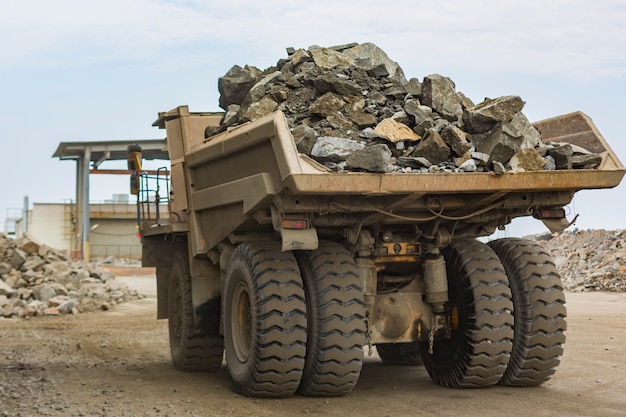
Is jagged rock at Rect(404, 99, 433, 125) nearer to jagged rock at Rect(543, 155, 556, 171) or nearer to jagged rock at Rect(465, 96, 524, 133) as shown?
jagged rock at Rect(465, 96, 524, 133)

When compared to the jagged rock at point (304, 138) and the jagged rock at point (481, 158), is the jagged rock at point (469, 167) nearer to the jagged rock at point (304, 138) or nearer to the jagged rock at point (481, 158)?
the jagged rock at point (481, 158)

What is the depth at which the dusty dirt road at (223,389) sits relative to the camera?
25.6 ft

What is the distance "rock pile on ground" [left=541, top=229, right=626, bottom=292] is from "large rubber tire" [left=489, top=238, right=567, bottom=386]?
13.9m

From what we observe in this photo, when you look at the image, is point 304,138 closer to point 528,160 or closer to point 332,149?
point 332,149

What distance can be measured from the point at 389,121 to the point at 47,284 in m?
15.7

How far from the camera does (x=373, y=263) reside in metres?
8.48

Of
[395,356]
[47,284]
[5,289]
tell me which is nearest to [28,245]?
[47,284]

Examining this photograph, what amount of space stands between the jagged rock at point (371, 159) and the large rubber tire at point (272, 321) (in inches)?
48.6

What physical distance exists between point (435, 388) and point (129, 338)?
23.0 feet

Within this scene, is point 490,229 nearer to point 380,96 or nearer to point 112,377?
point 380,96

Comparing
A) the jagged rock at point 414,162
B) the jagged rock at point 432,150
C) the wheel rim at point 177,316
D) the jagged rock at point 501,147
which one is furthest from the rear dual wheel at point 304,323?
the wheel rim at point 177,316

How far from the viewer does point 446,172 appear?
25.5 feet

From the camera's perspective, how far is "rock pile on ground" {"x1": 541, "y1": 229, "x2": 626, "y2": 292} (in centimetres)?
2259

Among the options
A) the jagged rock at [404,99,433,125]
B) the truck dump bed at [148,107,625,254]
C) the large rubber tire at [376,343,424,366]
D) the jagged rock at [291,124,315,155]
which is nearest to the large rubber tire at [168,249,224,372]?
the truck dump bed at [148,107,625,254]
